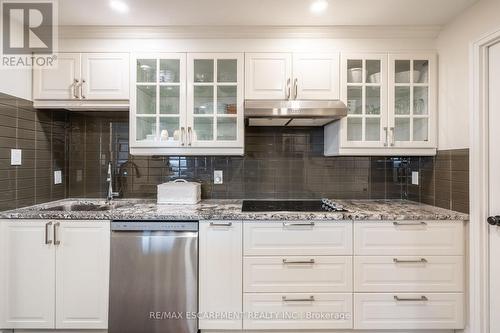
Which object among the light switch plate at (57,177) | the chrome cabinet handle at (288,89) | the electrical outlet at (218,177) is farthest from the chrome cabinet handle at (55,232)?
the chrome cabinet handle at (288,89)

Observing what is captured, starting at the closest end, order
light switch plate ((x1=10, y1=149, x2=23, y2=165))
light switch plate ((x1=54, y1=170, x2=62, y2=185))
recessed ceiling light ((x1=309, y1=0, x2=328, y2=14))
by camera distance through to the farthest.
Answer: recessed ceiling light ((x1=309, y1=0, x2=328, y2=14))
light switch plate ((x1=10, y1=149, x2=23, y2=165))
light switch plate ((x1=54, y1=170, x2=62, y2=185))

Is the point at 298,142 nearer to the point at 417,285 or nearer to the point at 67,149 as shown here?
the point at 417,285

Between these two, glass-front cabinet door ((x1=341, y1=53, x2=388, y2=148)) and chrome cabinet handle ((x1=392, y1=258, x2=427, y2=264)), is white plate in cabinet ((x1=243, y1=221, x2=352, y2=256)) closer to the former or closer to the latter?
chrome cabinet handle ((x1=392, y1=258, x2=427, y2=264))

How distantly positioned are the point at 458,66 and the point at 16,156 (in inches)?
129

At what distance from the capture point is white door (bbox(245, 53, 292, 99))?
2.21m

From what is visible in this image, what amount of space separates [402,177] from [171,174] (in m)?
2.16

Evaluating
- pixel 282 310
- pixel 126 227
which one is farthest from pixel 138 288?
pixel 282 310

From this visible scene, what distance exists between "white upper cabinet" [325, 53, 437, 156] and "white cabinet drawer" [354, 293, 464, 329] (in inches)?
41.9

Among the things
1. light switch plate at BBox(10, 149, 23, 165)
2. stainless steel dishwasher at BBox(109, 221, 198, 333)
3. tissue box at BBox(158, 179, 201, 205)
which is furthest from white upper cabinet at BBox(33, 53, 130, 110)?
stainless steel dishwasher at BBox(109, 221, 198, 333)

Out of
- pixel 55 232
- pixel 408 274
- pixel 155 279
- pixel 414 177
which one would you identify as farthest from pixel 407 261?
pixel 55 232

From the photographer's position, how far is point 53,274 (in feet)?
6.35

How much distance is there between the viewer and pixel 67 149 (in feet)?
8.51

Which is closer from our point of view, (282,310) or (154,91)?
(282,310)

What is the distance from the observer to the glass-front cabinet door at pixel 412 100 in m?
2.21
